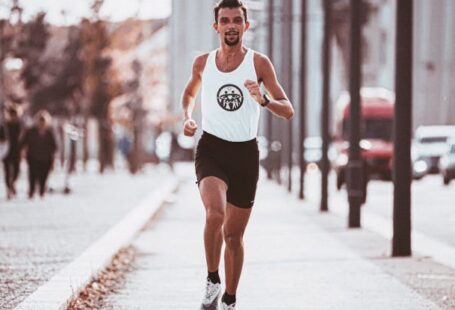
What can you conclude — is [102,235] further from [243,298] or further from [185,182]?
[185,182]

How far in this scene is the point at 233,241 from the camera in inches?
325

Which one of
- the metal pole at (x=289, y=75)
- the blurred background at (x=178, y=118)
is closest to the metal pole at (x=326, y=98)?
the blurred background at (x=178, y=118)

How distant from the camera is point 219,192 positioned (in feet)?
26.2

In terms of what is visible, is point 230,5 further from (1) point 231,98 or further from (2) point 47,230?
(2) point 47,230

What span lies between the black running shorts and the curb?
1.31 metres

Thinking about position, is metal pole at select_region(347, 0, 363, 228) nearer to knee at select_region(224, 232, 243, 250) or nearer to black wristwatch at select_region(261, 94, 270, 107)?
knee at select_region(224, 232, 243, 250)

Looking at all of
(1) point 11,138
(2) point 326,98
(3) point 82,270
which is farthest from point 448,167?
(3) point 82,270

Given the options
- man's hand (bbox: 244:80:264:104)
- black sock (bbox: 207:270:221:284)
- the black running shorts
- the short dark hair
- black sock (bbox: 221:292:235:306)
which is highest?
the short dark hair

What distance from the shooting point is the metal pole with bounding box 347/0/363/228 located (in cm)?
1714

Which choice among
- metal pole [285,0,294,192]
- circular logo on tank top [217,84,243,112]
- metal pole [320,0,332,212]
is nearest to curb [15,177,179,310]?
circular logo on tank top [217,84,243,112]

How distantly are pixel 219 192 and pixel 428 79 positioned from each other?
60891 mm

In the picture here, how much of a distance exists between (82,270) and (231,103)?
3.32m

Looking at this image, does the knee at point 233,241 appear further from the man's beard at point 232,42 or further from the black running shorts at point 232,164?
the man's beard at point 232,42

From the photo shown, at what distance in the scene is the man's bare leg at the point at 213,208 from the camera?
26.1 feet
